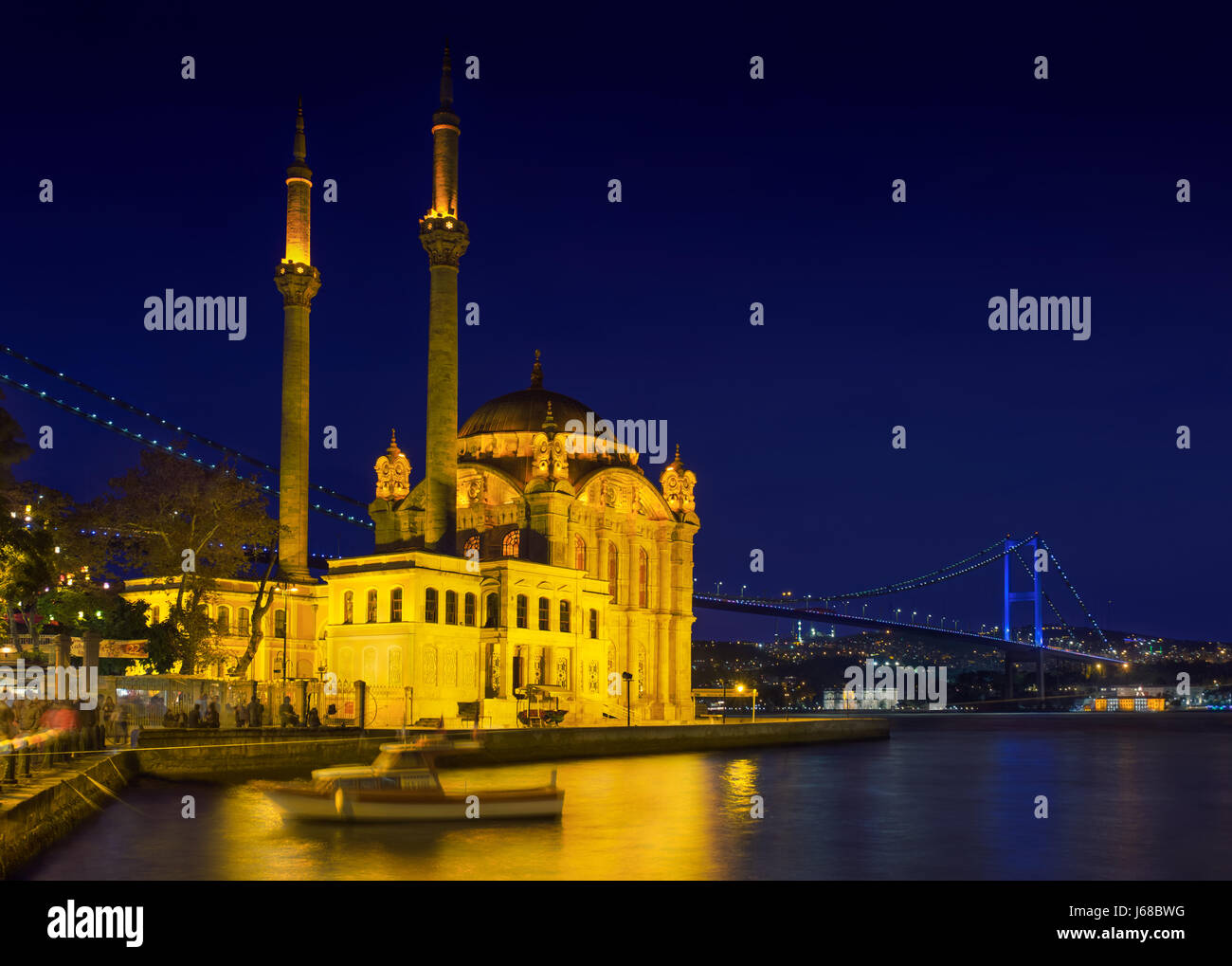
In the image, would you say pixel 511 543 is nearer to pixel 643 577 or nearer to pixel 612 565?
pixel 612 565

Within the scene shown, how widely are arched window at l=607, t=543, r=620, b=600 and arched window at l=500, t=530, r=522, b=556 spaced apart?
676 cm

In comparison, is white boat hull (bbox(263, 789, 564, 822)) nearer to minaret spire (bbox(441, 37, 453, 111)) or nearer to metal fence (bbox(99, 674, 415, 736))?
metal fence (bbox(99, 674, 415, 736))

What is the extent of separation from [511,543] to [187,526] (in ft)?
61.4

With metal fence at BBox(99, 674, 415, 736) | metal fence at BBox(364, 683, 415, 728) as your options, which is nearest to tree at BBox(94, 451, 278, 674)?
metal fence at BBox(99, 674, 415, 736)

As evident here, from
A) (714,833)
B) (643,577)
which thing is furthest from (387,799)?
(643,577)

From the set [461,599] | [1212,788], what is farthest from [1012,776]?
[461,599]

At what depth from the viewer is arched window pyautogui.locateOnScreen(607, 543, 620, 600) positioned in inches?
2840

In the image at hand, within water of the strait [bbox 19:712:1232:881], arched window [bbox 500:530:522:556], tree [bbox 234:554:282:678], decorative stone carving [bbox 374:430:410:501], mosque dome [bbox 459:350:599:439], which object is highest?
mosque dome [bbox 459:350:599:439]

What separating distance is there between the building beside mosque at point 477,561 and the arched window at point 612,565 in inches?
3.8

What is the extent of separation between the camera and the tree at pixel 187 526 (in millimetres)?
51062

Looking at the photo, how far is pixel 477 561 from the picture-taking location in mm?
59438

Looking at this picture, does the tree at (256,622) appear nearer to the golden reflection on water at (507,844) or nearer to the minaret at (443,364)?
the minaret at (443,364)

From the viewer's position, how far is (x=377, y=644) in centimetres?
5656
